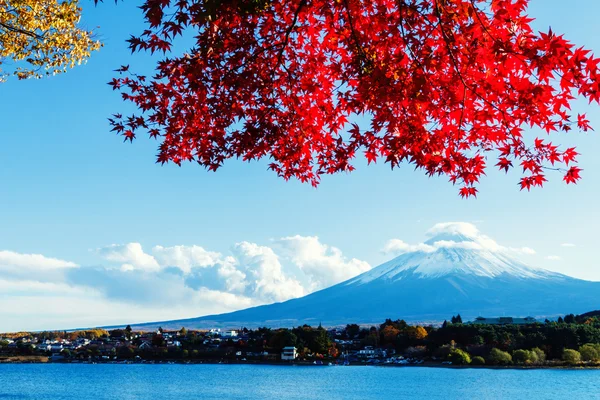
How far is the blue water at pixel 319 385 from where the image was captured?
164 ft

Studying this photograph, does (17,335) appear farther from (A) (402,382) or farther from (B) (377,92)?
(B) (377,92)

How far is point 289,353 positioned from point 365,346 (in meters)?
12.4

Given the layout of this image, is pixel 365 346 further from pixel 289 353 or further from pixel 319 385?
pixel 319 385

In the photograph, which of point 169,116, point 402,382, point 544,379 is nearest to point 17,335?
point 402,382

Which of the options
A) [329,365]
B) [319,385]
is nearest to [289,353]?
[329,365]

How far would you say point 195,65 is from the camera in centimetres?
598

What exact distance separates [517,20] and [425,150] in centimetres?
139

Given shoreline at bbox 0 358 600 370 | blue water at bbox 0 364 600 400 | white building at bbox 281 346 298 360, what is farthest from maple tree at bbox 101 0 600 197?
white building at bbox 281 346 298 360

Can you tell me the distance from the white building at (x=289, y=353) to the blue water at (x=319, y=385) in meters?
8.61

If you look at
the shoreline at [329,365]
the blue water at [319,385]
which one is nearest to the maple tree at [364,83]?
the blue water at [319,385]

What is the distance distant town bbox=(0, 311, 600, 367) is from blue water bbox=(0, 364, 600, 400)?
104 inches

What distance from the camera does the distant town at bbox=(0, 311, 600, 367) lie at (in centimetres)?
6756

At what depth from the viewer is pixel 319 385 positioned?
57000 mm

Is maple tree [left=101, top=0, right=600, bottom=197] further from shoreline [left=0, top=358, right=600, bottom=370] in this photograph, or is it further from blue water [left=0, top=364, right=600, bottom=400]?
shoreline [left=0, top=358, right=600, bottom=370]
